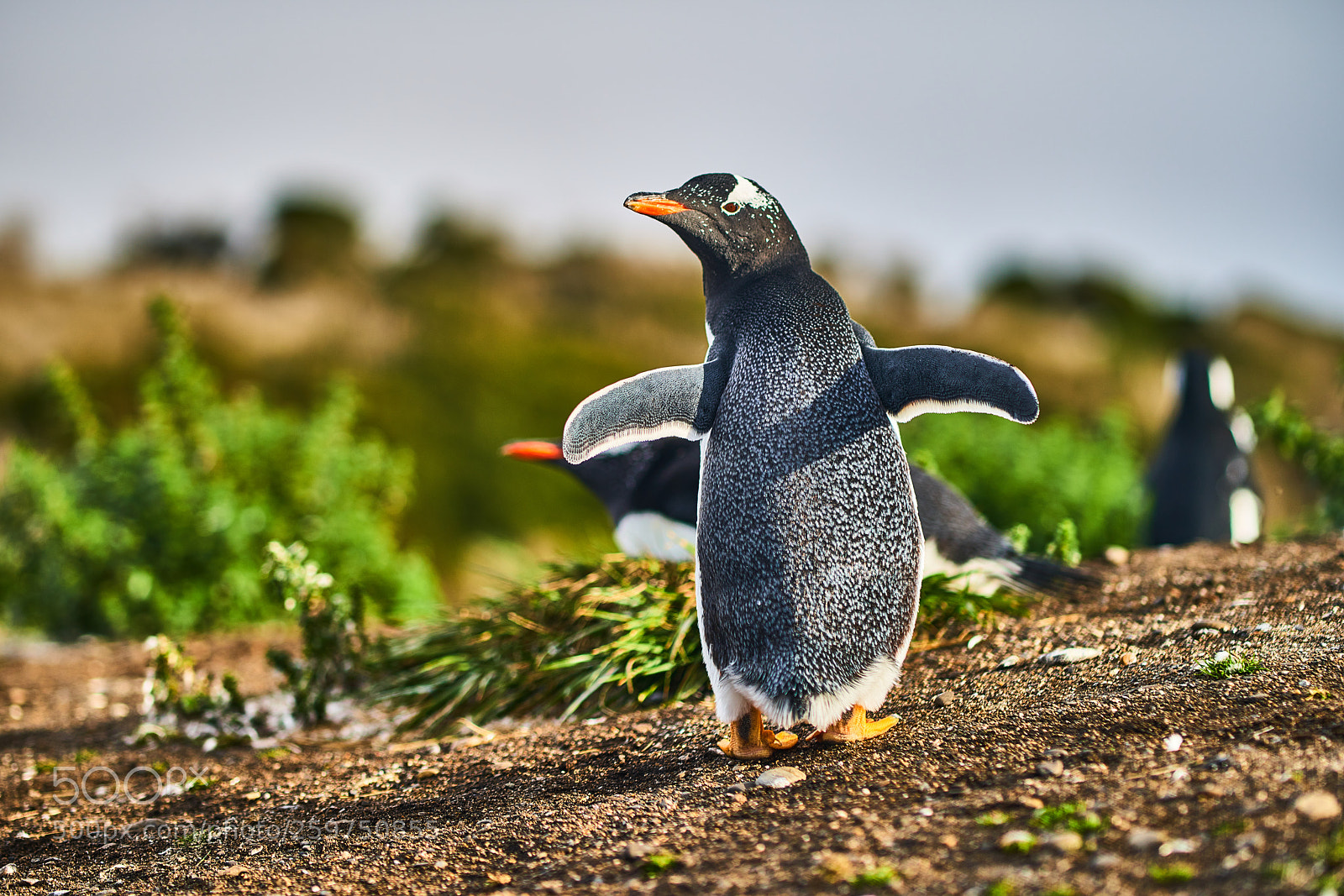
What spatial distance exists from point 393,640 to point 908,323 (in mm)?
14612

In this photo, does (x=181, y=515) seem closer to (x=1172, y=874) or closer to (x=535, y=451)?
(x=535, y=451)

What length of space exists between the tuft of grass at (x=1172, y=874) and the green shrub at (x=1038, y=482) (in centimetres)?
353

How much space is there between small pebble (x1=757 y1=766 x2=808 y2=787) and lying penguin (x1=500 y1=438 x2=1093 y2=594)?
1.08 m

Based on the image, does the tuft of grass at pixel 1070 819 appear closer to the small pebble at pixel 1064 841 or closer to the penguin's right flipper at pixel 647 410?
the small pebble at pixel 1064 841

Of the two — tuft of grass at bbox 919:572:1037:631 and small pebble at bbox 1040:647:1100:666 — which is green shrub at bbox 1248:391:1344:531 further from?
small pebble at bbox 1040:647:1100:666

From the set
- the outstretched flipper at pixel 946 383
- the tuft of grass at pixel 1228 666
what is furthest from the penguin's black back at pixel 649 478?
the tuft of grass at pixel 1228 666

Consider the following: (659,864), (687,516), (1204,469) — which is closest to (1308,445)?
(1204,469)

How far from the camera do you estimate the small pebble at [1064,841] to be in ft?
6.02

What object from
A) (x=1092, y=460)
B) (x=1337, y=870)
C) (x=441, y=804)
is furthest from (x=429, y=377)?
(x=1337, y=870)

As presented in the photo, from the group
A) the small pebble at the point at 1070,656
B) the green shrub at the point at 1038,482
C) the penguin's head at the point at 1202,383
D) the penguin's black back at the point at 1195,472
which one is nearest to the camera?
the small pebble at the point at 1070,656

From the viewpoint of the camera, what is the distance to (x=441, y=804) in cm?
277

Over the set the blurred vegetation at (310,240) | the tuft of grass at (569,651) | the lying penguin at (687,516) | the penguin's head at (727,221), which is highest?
the blurred vegetation at (310,240)

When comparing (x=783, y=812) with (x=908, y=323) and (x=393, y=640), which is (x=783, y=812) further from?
(x=908, y=323)

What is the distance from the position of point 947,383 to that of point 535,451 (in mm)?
2107
